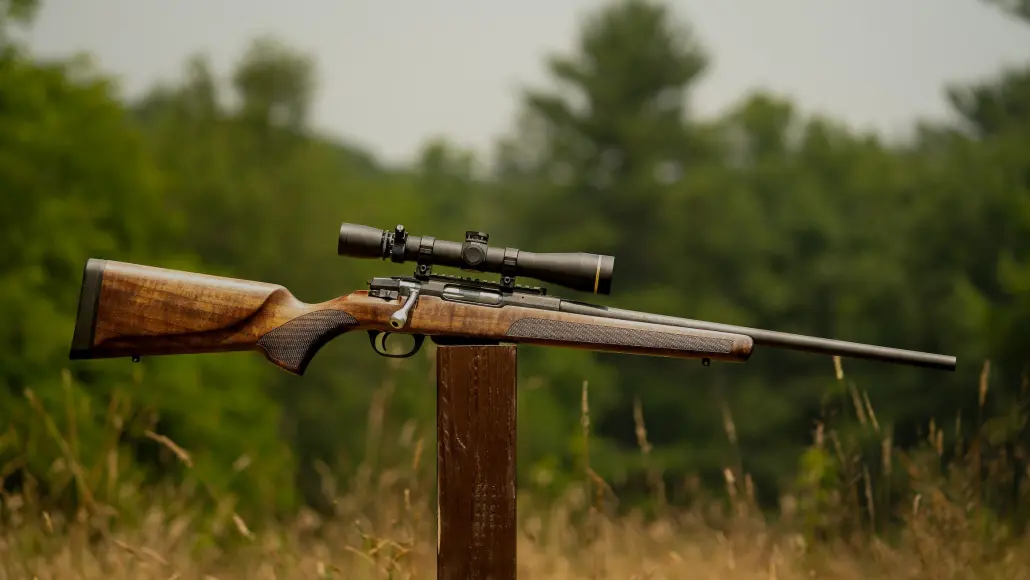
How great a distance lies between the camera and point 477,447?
9.19ft

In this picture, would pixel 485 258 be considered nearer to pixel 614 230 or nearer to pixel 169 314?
pixel 169 314

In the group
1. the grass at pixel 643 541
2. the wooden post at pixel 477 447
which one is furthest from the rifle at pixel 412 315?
the grass at pixel 643 541

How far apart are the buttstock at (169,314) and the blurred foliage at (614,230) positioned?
9.27 m

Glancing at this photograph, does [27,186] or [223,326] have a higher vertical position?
[27,186]

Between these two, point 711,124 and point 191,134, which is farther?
point 711,124

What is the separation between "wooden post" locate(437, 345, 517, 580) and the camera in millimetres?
2789

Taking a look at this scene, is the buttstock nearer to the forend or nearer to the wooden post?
the forend

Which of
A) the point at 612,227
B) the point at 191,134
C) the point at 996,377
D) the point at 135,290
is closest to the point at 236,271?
the point at 191,134

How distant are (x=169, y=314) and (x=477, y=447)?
1.11m

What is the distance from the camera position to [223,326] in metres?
2.97

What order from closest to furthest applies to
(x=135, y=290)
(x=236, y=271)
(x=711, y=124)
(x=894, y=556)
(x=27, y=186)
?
(x=135, y=290), (x=894, y=556), (x=27, y=186), (x=236, y=271), (x=711, y=124)

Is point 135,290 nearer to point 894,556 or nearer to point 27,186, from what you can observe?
point 894,556

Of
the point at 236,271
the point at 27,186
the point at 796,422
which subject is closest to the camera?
the point at 27,186

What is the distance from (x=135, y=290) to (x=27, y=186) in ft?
30.0
